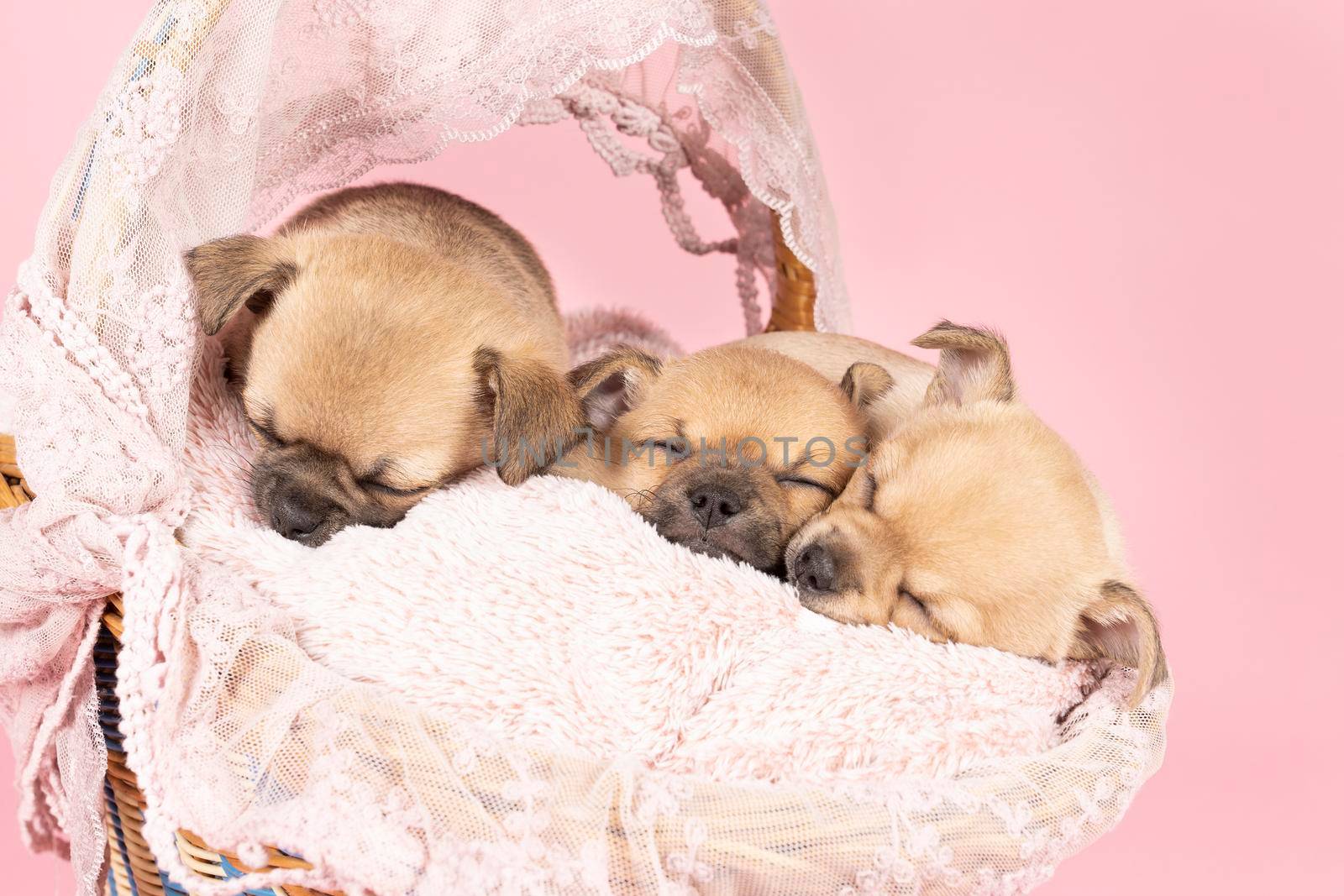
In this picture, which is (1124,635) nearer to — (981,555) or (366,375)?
(981,555)

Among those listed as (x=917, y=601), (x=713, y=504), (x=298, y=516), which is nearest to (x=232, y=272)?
(x=298, y=516)

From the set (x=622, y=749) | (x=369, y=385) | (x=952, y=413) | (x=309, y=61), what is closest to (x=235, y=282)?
A: (x=369, y=385)

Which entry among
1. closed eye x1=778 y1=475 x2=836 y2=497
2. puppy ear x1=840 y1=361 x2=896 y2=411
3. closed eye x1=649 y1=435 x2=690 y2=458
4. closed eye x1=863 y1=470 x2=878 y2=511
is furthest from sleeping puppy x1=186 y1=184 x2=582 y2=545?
puppy ear x1=840 y1=361 x2=896 y2=411

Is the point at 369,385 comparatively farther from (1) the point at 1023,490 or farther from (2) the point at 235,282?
(1) the point at 1023,490

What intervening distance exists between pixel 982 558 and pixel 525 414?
115 centimetres

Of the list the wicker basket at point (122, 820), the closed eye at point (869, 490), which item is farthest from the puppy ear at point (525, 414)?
the wicker basket at point (122, 820)

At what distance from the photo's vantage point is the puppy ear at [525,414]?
2.70 metres

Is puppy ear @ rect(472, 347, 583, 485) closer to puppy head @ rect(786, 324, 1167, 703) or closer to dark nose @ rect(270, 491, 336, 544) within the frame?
dark nose @ rect(270, 491, 336, 544)

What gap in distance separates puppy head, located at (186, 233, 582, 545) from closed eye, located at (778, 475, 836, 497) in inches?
22.7

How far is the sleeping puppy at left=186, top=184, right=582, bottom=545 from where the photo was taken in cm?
265

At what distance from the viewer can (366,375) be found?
2.66 metres

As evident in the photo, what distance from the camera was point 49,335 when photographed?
7.31 feet

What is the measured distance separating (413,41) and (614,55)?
56 centimetres

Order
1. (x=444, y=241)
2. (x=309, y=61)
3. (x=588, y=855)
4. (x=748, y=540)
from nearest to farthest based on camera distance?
(x=588, y=855)
(x=748, y=540)
(x=309, y=61)
(x=444, y=241)
